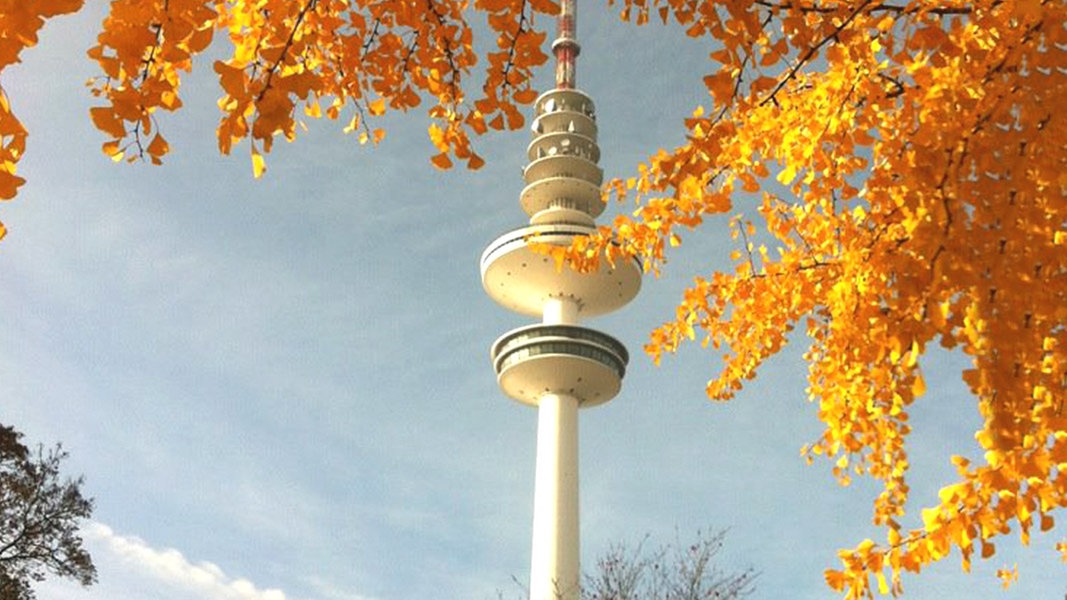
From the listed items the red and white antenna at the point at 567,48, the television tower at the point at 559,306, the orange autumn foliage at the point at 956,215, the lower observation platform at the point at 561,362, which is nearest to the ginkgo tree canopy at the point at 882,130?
the orange autumn foliage at the point at 956,215

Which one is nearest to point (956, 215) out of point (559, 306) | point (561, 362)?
point (561, 362)

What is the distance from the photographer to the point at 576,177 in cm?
5669

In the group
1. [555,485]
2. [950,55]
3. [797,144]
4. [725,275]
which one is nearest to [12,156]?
[950,55]

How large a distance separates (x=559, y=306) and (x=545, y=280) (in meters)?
1.62

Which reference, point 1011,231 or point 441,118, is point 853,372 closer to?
point 1011,231

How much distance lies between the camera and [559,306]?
175ft

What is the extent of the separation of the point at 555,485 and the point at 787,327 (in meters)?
40.9

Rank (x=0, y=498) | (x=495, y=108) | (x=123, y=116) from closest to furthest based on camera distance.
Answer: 1. (x=123, y=116)
2. (x=495, y=108)
3. (x=0, y=498)

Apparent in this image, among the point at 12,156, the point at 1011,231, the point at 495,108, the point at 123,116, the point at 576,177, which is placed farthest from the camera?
the point at 576,177

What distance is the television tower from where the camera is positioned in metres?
46.3

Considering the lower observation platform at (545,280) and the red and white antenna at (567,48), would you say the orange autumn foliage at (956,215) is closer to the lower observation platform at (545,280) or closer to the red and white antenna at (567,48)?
the lower observation platform at (545,280)

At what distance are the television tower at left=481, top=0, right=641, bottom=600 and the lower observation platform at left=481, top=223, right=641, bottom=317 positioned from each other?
0.21ft

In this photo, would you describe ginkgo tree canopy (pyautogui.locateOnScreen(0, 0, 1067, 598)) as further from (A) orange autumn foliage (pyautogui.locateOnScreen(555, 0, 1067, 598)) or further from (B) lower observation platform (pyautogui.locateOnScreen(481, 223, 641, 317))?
(B) lower observation platform (pyautogui.locateOnScreen(481, 223, 641, 317))

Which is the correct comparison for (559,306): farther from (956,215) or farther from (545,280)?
(956,215)
